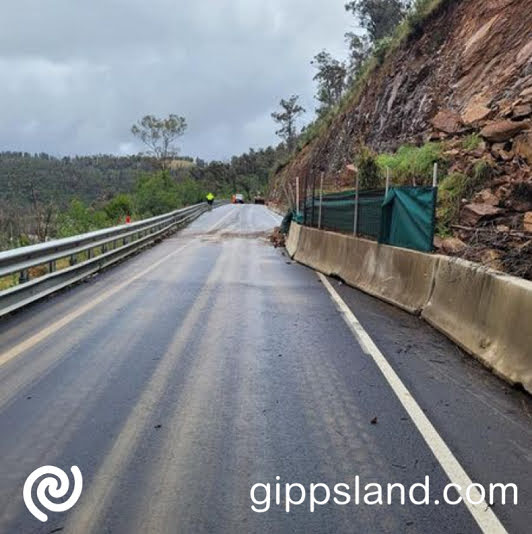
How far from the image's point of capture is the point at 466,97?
1972cm

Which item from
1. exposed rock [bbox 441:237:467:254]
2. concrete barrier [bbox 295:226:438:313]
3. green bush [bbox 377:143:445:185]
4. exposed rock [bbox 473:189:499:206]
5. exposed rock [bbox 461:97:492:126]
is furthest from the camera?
green bush [bbox 377:143:445:185]

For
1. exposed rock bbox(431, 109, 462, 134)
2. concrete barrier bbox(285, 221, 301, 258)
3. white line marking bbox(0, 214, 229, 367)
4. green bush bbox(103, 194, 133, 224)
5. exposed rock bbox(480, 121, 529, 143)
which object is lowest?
green bush bbox(103, 194, 133, 224)

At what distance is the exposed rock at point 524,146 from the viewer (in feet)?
39.9

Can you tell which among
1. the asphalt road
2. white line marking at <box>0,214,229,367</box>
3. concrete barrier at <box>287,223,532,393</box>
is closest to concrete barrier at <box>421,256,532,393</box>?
concrete barrier at <box>287,223,532,393</box>

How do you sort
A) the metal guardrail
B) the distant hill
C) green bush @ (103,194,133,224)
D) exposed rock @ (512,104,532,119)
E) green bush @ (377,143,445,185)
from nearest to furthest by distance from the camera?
the metal guardrail
exposed rock @ (512,104,532,119)
green bush @ (377,143,445,185)
green bush @ (103,194,133,224)
the distant hill

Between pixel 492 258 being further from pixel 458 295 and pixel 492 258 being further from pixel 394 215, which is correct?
pixel 394 215

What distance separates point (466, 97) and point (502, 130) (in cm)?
714

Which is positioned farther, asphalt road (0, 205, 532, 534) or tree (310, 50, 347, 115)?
tree (310, 50, 347, 115)

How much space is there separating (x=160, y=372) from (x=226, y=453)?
195cm

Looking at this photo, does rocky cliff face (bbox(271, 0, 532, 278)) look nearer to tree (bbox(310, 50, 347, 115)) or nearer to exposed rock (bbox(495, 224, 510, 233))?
exposed rock (bbox(495, 224, 510, 233))

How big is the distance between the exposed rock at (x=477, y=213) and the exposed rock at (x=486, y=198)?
0.47 feet

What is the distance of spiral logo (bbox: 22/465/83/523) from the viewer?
330 centimetres

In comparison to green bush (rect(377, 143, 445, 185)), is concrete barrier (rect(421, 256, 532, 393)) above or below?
below

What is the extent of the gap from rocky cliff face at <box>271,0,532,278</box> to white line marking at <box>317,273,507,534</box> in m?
4.81
